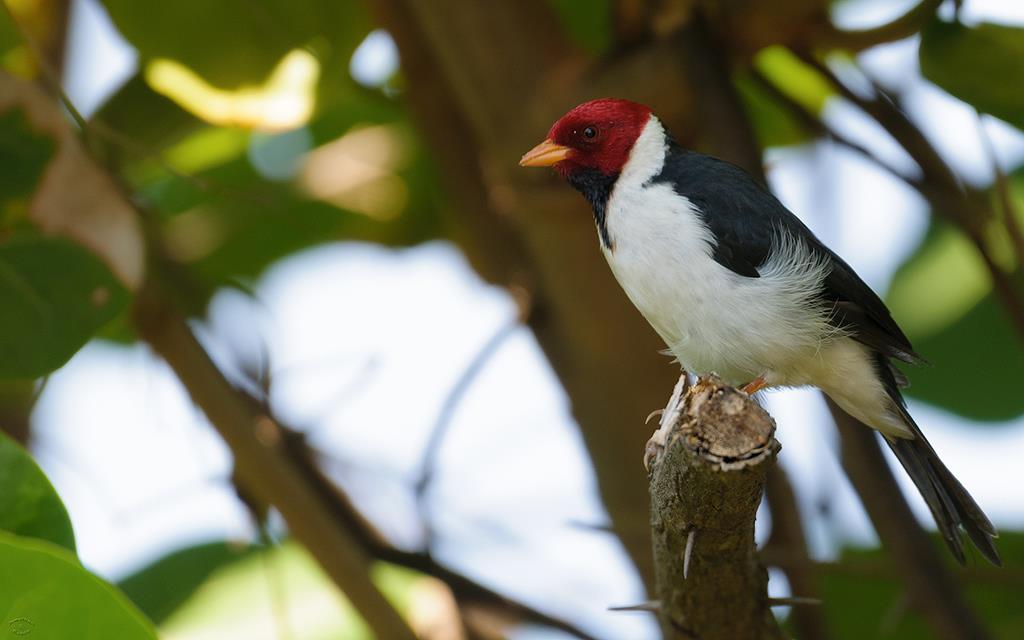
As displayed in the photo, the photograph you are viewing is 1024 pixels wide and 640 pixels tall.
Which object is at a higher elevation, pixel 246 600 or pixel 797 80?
pixel 797 80

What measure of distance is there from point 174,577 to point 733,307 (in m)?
2.11

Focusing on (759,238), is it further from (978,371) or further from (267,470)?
(978,371)

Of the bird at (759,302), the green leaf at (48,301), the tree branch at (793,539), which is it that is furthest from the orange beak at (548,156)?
the tree branch at (793,539)

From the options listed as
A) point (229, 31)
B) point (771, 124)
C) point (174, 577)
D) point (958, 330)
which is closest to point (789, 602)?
point (229, 31)

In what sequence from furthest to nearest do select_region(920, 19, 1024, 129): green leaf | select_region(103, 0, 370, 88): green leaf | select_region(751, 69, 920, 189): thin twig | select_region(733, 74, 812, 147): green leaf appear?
select_region(733, 74, 812, 147): green leaf → select_region(103, 0, 370, 88): green leaf → select_region(751, 69, 920, 189): thin twig → select_region(920, 19, 1024, 129): green leaf

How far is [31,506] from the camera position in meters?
1.81

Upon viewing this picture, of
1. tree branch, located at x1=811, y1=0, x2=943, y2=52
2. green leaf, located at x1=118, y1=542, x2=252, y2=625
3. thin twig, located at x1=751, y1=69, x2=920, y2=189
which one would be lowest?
green leaf, located at x1=118, y1=542, x2=252, y2=625

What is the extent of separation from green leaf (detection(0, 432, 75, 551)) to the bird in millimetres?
1051

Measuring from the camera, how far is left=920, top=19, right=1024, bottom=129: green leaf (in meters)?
2.45

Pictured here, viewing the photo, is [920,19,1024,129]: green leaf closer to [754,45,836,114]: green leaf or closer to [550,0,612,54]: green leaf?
[550,0,612,54]: green leaf

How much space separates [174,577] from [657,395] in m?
1.57

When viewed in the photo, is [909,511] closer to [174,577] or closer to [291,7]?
[291,7]

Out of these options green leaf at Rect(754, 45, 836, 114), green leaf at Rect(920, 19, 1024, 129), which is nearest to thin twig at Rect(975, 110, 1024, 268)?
green leaf at Rect(920, 19, 1024, 129)

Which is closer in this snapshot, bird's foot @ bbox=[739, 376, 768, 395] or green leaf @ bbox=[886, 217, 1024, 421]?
bird's foot @ bbox=[739, 376, 768, 395]
